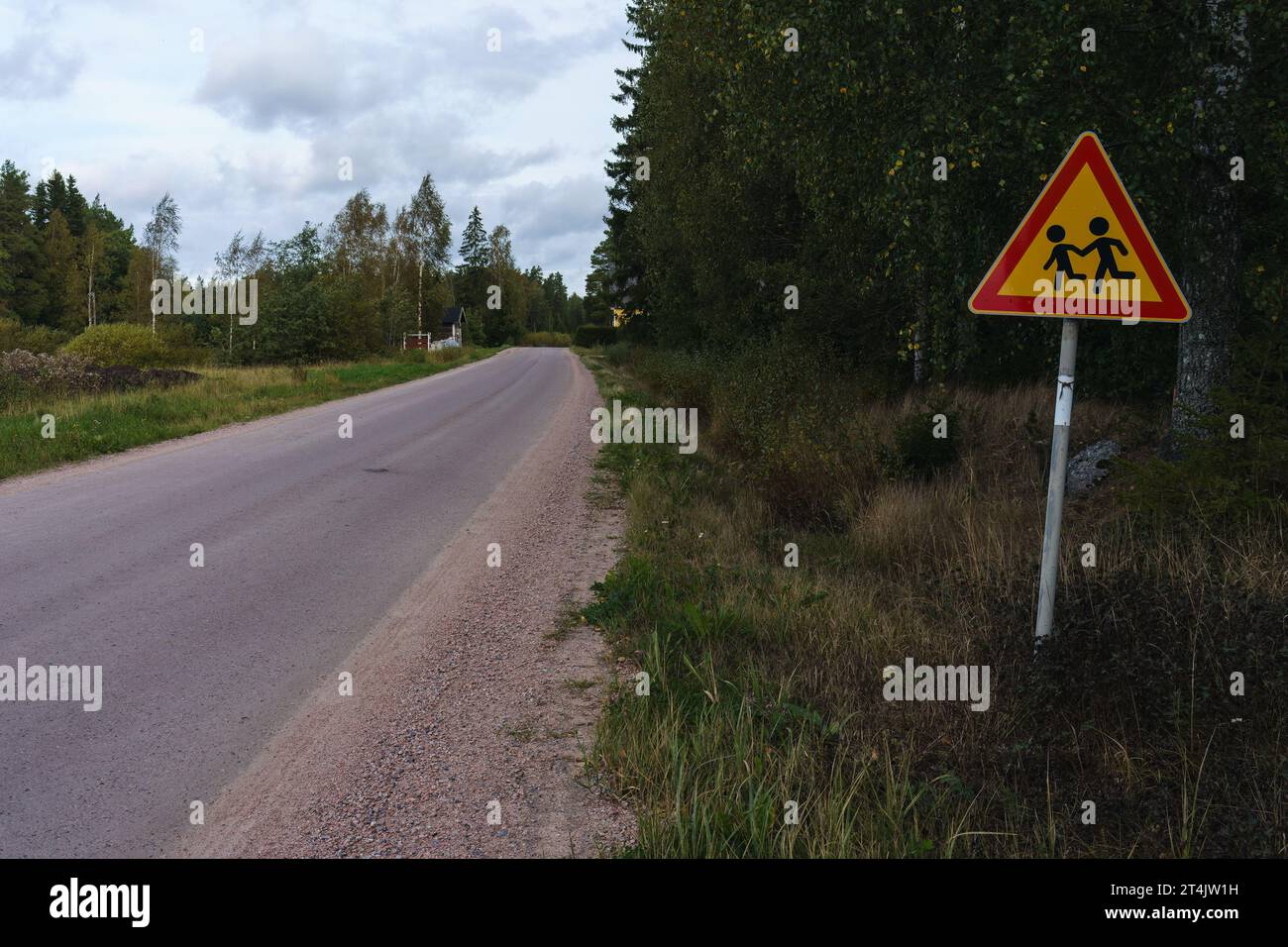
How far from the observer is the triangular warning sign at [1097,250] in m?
3.96

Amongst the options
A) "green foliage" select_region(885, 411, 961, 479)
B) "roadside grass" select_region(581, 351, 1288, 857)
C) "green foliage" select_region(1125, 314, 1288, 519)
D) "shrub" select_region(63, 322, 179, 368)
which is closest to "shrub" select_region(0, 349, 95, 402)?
"roadside grass" select_region(581, 351, 1288, 857)

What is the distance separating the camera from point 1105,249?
398cm

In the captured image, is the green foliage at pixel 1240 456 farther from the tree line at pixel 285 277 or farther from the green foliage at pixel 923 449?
the tree line at pixel 285 277

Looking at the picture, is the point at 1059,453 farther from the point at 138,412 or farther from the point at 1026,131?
the point at 138,412

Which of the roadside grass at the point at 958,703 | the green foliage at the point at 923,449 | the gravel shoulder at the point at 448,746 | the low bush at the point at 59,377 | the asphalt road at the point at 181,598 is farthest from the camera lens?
the low bush at the point at 59,377

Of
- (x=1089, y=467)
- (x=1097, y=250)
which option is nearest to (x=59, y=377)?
(x=1089, y=467)

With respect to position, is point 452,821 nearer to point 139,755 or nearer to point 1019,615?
point 139,755

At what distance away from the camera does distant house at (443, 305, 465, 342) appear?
83088 millimetres

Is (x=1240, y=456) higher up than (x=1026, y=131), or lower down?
lower down

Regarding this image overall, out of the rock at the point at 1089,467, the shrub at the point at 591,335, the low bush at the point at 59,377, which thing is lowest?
the rock at the point at 1089,467

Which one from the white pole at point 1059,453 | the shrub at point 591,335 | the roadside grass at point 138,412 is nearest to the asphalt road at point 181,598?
the roadside grass at point 138,412

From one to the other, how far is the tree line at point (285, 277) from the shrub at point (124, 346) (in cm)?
302

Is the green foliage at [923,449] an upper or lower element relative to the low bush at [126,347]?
lower

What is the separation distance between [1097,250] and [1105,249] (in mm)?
36
